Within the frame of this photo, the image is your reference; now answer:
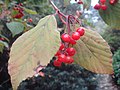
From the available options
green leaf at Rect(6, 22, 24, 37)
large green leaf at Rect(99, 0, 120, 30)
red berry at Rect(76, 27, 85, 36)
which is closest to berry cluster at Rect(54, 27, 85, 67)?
red berry at Rect(76, 27, 85, 36)

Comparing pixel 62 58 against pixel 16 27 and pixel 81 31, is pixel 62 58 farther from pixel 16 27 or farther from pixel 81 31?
pixel 16 27

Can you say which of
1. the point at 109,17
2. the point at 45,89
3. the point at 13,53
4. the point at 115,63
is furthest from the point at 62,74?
the point at 13,53

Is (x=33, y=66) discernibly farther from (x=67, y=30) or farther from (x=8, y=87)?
(x=8, y=87)

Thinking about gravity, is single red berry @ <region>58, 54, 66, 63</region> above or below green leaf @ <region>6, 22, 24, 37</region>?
above

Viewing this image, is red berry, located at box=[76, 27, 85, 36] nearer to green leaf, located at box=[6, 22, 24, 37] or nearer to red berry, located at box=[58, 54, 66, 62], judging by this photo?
red berry, located at box=[58, 54, 66, 62]

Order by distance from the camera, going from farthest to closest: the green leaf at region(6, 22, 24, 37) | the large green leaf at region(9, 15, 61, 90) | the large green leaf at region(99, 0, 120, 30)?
the green leaf at region(6, 22, 24, 37)
the large green leaf at region(99, 0, 120, 30)
the large green leaf at region(9, 15, 61, 90)

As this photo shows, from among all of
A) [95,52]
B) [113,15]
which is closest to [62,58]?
[95,52]
